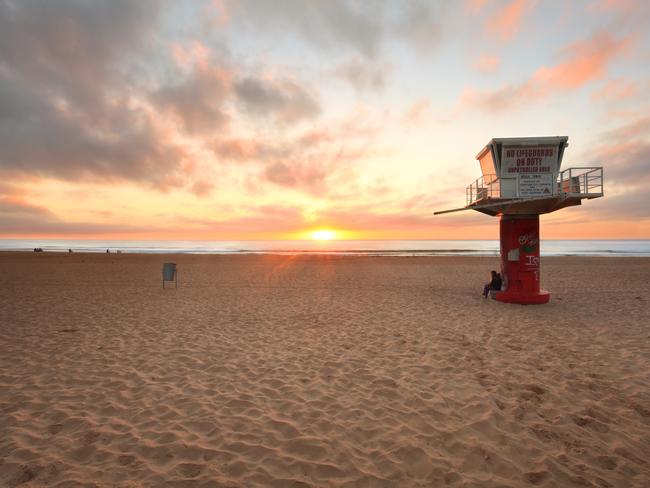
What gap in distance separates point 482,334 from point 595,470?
5.65m

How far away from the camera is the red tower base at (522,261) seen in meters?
13.5

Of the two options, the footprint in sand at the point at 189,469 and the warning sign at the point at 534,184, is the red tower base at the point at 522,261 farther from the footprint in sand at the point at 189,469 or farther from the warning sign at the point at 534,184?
the footprint in sand at the point at 189,469

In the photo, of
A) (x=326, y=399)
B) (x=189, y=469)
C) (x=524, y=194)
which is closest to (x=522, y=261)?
(x=524, y=194)

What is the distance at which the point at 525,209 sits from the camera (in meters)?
13.4

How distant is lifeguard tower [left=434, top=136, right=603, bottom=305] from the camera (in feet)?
41.5

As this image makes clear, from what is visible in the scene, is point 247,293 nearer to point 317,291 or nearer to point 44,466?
point 317,291

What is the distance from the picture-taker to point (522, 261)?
13.7 m

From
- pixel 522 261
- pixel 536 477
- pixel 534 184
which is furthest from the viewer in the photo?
pixel 522 261

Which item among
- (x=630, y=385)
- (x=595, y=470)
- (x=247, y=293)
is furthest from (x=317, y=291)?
(x=595, y=470)

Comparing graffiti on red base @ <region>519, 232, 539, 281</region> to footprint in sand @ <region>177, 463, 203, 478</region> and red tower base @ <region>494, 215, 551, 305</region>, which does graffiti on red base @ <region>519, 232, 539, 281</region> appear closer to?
red tower base @ <region>494, 215, 551, 305</region>

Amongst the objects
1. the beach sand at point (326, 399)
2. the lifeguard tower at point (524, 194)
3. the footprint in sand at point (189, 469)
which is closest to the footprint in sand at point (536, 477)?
the beach sand at point (326, 399)

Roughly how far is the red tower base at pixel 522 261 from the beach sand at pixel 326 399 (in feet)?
6.31

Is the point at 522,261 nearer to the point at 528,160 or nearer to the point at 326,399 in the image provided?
the point at 528,160

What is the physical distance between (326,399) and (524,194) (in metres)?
11.8
